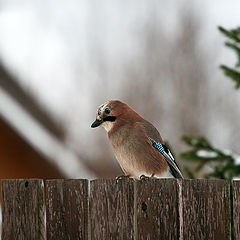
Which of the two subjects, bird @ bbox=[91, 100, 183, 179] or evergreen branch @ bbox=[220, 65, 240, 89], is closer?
bird @ bbox=[91, 100, 183, 179]

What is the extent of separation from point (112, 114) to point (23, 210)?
64 centimetres

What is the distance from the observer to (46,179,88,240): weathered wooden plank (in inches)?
101

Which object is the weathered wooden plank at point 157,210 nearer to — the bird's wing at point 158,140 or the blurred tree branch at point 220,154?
the bird's wing at point 158,140

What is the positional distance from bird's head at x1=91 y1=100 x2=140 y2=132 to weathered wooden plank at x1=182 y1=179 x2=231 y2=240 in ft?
2.10

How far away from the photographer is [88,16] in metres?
12.9

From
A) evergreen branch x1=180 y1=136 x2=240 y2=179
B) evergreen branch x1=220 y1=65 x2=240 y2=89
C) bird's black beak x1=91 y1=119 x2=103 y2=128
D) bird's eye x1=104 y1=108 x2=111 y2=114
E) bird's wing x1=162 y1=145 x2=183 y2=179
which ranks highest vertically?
evergreen branch x1=220 y1=65 x2=240 y2=89

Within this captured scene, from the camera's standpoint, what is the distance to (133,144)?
9.82 feet

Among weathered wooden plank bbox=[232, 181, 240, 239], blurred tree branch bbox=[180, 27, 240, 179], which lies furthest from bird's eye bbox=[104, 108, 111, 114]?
blurred tree branch bbox=[180, 27, 240, 179]

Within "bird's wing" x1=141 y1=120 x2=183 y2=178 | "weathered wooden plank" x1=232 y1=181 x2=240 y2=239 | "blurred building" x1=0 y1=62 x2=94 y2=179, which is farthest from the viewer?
"blurred building" x1=0 y1=62 x2=94 y2=179

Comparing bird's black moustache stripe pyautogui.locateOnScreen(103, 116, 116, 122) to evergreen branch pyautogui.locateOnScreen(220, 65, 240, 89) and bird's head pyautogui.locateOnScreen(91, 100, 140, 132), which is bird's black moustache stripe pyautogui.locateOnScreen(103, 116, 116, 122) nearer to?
bird's head pyautogui.locateOnScreen(91, 100, 140, 132)

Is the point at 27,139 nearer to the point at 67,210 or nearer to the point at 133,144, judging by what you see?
the point at 133,144

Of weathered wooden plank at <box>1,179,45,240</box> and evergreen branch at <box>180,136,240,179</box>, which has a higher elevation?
evergreen branch at <box>180,136,240,179</box>

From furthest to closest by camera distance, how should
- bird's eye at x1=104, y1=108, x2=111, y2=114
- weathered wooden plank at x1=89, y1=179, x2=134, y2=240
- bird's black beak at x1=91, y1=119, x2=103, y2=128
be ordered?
bird's eye at x1=104, y1=108, x2=111, y2=114
bird's black beak at x1=91, y1=119, x2=103, y2=128
weathered wooden plank at x1=89, y1=179, x2=134, y2=240

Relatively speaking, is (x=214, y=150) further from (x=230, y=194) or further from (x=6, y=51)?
(x=6, y=51)
